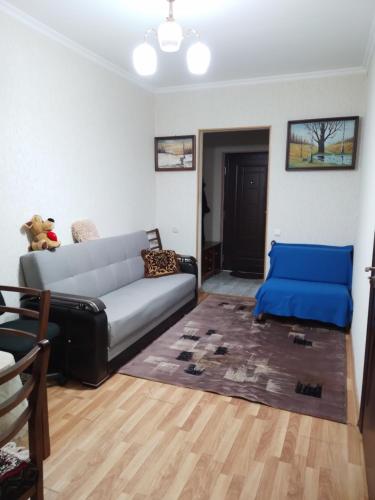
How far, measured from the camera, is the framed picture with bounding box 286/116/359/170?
4020mm

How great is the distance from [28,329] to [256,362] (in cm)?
178

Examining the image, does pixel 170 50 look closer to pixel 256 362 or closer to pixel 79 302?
pixel 79 302

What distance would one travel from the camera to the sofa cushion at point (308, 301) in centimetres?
365

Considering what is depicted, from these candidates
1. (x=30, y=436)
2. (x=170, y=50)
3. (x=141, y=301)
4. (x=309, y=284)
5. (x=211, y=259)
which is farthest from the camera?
(x=211, y=259)

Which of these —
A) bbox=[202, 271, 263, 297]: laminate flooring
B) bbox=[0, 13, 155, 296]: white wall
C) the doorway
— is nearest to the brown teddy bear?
bbox=[0, 13, 155, 296]: white wall

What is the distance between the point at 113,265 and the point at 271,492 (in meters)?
2.50

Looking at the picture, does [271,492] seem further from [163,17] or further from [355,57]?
[355,57]

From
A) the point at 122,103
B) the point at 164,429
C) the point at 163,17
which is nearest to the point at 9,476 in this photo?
the point at 164,429

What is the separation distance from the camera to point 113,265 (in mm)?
3711

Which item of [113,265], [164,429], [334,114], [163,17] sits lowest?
[164,429]

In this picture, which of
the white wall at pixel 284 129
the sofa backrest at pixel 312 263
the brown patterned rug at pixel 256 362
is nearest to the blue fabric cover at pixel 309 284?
the sofa backrest at pixel 312 263

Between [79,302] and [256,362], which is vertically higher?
[79,302]

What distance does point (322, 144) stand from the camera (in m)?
4.14

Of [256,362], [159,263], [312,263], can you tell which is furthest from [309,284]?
[159,263]
